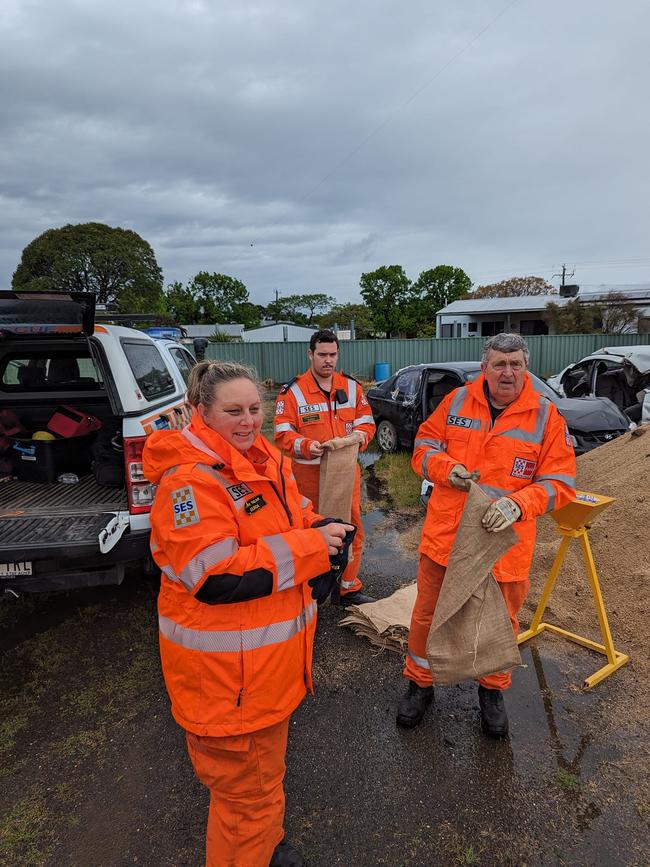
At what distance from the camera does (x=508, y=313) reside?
32062 mm

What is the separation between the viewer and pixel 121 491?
397cm

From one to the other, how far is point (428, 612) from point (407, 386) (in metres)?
5.94

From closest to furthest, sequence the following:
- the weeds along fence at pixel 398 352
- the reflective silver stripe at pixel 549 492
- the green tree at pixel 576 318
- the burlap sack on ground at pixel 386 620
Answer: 1. the reflective silver stripe at pixel 549 492
2. the burlap sack on ground at pixel 386 620
3. the weeds along fence at pixel 398 352
4. the green tree at pixel 576 318

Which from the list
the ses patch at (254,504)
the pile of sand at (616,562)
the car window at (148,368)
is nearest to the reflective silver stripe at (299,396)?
the car window at (148,368)

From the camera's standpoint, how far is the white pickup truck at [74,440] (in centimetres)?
292

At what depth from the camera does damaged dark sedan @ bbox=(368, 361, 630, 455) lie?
21.5 ft

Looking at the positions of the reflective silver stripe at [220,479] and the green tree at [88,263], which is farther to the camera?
the green tree at [88,263]

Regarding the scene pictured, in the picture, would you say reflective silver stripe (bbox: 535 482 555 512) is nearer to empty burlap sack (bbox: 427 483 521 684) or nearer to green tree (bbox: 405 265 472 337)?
empty burlap sack (bbox: 427 483 521 684)

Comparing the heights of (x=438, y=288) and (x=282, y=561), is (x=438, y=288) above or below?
above

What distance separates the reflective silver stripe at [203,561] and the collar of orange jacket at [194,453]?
0.21m

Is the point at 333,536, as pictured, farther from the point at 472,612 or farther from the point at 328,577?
the point at 472,612

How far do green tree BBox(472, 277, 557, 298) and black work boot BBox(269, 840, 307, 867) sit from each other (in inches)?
2027

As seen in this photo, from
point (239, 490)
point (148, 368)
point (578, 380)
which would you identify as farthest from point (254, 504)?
point (578, 380)

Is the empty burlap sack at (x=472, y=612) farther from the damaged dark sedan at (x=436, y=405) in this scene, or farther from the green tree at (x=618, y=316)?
the green tree at (x=618, y=316)
